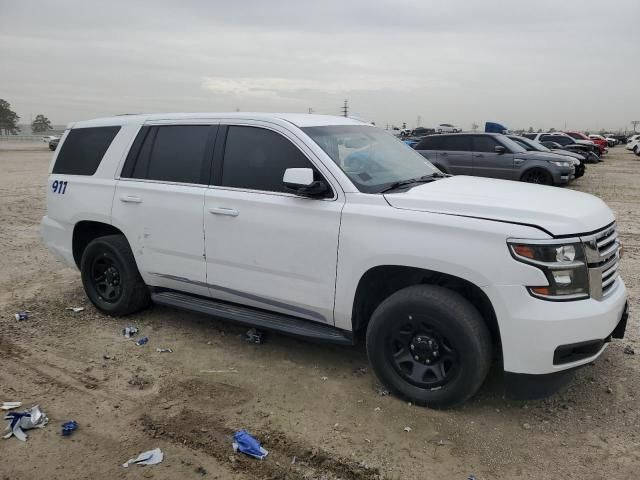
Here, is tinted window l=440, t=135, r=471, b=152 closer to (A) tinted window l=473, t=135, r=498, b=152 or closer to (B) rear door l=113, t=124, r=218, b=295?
(A) tinted window l=473, t=135, r=498, b=152

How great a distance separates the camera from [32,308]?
17.8ft

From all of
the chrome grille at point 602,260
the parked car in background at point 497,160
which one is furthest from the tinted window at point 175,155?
the parked car in background at point 497,160

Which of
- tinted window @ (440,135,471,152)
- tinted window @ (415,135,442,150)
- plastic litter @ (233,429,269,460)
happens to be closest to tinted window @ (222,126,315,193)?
plastic litter @ (233,429,269,460)

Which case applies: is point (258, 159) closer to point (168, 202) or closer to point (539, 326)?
point (168, 202)

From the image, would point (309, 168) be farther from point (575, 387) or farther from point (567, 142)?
point (567, 142)

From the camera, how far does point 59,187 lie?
208 inches

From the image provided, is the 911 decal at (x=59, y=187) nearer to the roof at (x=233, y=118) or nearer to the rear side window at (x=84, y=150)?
the rear side window at (x=84, y=150)

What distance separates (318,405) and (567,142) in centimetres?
3022

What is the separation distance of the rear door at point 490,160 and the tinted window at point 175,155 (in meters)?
11.1

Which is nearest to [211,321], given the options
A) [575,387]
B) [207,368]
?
[207,368]

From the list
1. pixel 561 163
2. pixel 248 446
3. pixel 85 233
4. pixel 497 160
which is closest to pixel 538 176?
pixel 561 163

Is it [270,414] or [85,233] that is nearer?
[270,414]

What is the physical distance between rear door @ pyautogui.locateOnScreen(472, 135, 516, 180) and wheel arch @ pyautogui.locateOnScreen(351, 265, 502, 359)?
11071 mm

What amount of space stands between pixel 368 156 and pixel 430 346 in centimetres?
159
